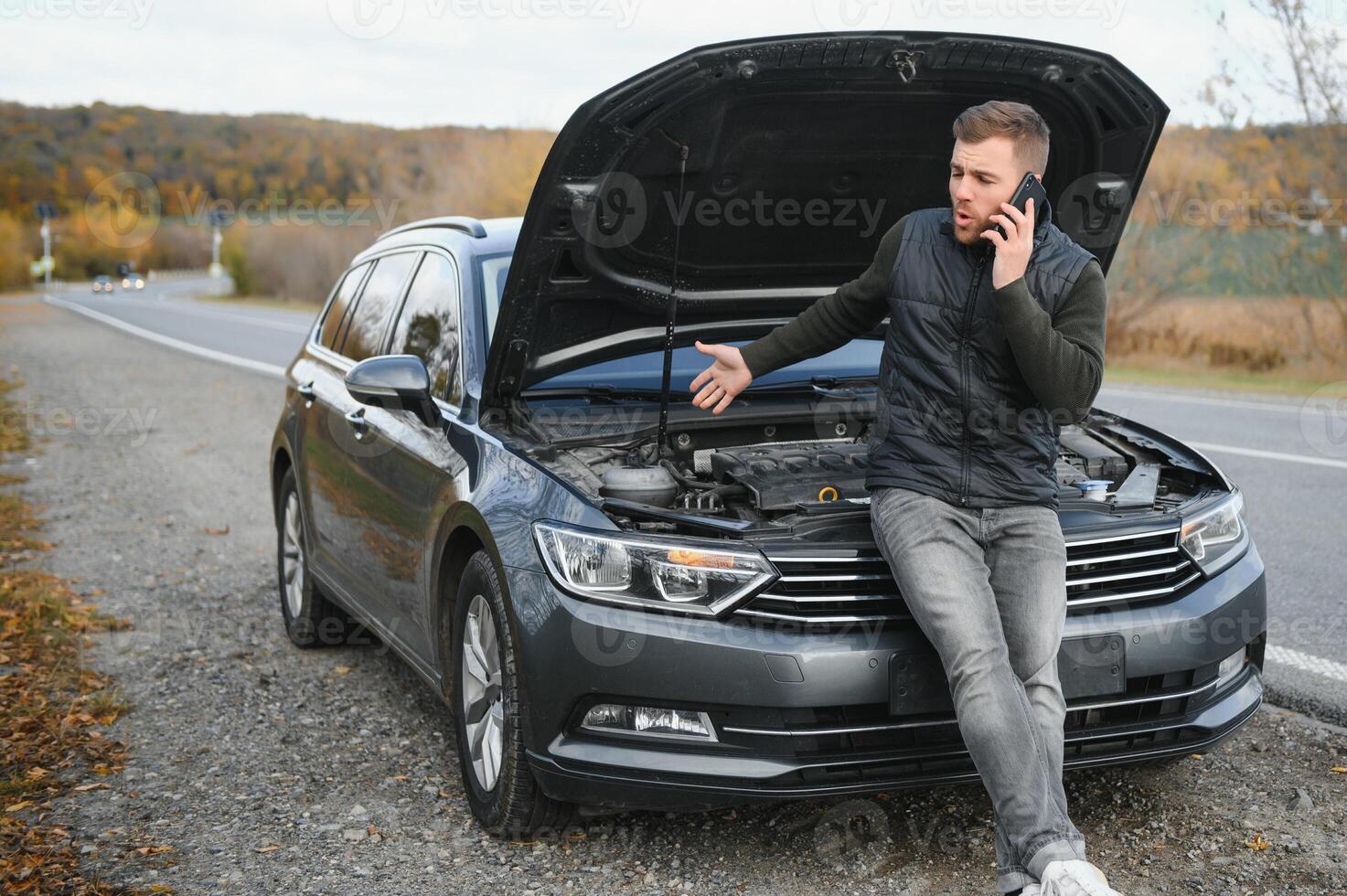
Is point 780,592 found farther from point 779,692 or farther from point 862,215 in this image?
point 862,215

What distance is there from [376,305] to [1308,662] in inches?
153

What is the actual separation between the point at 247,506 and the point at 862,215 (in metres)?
6.17

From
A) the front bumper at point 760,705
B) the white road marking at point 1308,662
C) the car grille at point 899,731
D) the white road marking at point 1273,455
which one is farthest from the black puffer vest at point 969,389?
the white road marking at point 1273,455

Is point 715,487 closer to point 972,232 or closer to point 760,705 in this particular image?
point 760,705

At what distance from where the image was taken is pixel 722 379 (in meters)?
3.83

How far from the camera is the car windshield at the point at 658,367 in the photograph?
4387 millimetres

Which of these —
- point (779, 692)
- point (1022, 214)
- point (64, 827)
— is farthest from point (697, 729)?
point (64, 827)

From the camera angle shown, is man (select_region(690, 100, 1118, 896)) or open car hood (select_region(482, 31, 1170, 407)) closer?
Result: man (select_region(690, 100, 1118, 896))

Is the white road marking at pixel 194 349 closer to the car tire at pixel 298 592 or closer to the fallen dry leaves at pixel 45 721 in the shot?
the fallen dry leaves at pixel 45 721

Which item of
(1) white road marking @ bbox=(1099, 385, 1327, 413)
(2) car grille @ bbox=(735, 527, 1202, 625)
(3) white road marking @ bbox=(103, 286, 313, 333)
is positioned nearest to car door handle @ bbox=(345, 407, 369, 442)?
(2) car grille @ bbox=(735, 527, 1202, 625)

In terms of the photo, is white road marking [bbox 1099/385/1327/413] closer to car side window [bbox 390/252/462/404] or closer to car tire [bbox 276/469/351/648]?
car tire [bbox 276/469/351/648]

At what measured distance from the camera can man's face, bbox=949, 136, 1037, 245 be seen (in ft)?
10.6

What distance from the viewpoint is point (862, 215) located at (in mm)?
4406

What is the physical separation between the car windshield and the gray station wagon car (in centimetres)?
1
